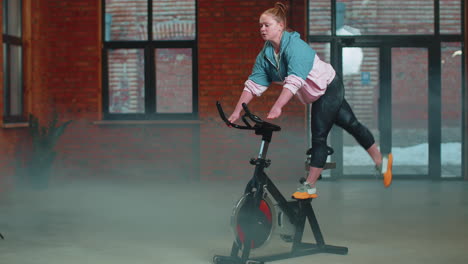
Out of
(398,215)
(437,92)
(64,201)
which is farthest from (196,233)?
(437,92)

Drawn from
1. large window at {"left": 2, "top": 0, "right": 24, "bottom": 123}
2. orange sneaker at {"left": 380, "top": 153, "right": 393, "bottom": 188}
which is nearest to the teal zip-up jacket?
orange sneaker at {"left": 380, "top": 153, "right": 393, "bottom": 188}

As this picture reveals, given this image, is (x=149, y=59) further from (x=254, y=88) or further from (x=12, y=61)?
(x=254, y=88)

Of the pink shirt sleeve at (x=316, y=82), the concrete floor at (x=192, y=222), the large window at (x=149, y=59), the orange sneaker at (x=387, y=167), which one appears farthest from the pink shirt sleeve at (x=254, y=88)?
the large window at (x=149, y=59)

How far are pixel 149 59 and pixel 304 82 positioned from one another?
18.5ft

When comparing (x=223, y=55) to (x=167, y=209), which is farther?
(x=223, y=55)

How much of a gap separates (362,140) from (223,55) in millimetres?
5049

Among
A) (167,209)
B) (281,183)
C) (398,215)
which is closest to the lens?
(398,215)

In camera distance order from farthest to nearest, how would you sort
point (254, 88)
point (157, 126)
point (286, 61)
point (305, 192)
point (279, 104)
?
point (157, 126) < point (305, 192) < point (254, 88) < point (286, 61) < point (279, 104)

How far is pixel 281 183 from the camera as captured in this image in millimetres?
9445

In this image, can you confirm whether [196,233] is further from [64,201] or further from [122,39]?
[122,39]

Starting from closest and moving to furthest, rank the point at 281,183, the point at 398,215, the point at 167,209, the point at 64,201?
the point at 398,215 → the point at 167,209 → the point at 64,201 → the point at 281,183

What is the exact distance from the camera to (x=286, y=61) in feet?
14.6

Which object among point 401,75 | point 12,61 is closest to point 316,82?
point 12,61

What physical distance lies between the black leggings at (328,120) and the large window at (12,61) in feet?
17.2
